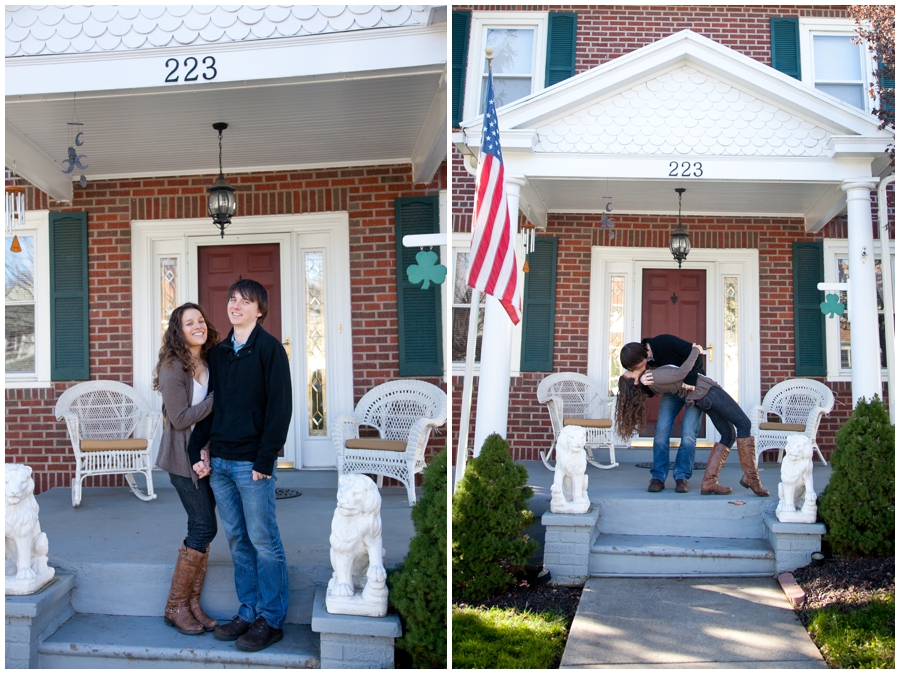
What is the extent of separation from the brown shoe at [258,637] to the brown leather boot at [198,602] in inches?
11.4

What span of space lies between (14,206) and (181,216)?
1.33 metres

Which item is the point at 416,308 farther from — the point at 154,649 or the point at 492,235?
the point at 154,649

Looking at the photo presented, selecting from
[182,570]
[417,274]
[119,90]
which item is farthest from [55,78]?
[182,570]

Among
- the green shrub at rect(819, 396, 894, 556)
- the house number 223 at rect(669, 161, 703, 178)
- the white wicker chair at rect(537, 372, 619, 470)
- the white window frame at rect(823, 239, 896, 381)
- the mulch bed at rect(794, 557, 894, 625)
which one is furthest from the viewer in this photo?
the white window frame at rect(823, 239, 896, 381)

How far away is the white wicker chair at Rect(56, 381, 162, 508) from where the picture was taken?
20.7ft

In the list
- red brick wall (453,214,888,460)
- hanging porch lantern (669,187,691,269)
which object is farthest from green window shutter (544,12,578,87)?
hanging porch lantern (669,187,691,269)

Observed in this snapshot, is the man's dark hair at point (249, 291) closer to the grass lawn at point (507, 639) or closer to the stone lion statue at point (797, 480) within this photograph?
the grass lawn at point (507, 639)

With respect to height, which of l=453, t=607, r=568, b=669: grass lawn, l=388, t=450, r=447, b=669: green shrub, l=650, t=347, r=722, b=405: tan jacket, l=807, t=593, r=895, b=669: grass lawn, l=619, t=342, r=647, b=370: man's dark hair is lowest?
l=453, t=607, r=568, b=669: grass lawn

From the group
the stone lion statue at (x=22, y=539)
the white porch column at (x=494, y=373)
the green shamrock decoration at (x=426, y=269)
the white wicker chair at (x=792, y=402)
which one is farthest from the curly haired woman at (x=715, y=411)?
the stone lion statue at (x=22, y=539)

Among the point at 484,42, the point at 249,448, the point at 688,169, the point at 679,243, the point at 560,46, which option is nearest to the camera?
the point at 249,448

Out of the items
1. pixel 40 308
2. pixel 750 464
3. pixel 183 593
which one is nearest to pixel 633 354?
pixel 750 464

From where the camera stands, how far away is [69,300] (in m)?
7.21

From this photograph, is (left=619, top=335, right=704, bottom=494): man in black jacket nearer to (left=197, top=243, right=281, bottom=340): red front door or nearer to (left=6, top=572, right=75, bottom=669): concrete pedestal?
(left=197, top=243, right=281, bottom=340): red front door

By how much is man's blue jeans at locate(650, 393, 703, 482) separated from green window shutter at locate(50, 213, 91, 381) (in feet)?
16.4
